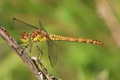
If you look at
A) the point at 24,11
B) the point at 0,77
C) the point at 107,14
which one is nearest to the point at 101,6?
the point at 107,14

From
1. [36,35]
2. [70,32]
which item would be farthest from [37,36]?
[70,32]

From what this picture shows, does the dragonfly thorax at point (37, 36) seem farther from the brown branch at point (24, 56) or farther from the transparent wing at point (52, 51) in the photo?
the brown branch at point (24, 56)

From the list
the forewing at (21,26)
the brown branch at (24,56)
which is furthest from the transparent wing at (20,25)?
the brown branch at (24,56)

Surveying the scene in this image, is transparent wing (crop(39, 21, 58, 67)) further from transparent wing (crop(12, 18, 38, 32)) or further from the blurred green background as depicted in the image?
the blurred green background

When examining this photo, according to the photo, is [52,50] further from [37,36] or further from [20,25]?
[20,25]

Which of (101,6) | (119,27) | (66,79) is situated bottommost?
(66,79)

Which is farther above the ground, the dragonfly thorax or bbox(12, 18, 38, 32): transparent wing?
bbox(12, 18, 38, 32): transparent wing

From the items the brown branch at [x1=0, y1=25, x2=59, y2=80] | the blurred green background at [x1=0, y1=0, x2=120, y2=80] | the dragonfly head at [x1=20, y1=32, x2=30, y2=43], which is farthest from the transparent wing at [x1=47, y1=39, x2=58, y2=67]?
the brown branch at [x1=0, y1=25, x2=59, y2=80]

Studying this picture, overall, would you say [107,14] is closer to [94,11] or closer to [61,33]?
[94,11]
